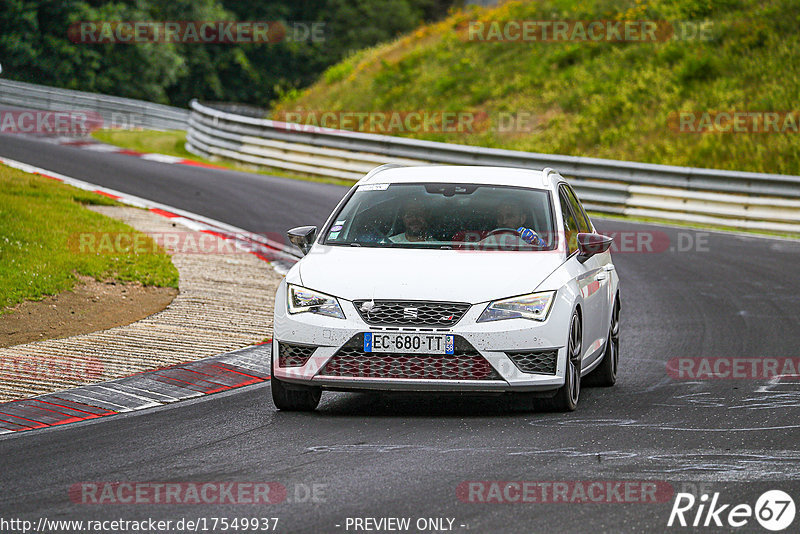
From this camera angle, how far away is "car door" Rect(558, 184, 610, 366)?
9000mm

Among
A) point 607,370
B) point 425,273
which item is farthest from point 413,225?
point 607,370

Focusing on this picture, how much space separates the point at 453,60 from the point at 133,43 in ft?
60.4

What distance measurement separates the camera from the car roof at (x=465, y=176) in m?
9.56

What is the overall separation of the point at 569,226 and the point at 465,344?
203cm

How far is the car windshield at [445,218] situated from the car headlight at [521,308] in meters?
0.83

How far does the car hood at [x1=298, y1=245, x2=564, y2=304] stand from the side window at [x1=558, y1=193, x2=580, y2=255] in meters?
0.46

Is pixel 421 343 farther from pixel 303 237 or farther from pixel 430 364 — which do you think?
pixel 303 237

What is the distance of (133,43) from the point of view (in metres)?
49.8
